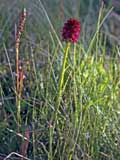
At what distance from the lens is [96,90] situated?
5.29 ft

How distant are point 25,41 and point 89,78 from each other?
0.52 meters

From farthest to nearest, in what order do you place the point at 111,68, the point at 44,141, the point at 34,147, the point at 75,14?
the point at 75,14 → the point at 111,68 → the point at 44,141 → the point at 34,147

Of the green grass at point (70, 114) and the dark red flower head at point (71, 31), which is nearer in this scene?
the dark red flower head at point (71, 31)

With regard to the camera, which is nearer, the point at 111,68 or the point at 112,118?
the point at 112,118

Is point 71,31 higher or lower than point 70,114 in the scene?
higher

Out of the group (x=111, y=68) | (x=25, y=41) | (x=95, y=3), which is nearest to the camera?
(x=111, y=68)

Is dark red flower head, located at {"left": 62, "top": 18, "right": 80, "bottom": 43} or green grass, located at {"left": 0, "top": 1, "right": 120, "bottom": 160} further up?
dark red flower head, located at {"left": 62, "top": 18, "right": 80, "bottom": 43}

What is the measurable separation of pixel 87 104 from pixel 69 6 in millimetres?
1181

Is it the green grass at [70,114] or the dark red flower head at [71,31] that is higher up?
the dark red flower head at [71,31]

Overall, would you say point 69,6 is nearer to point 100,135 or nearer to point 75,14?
point 75,14

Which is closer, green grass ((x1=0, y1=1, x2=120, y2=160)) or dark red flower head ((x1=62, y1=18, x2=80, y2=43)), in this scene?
dark red flower head ((x1=62, y1=18, x2=80, y2=43))

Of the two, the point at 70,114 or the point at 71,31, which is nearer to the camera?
the point at 71,31

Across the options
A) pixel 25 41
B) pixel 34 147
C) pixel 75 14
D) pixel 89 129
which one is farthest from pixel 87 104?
pixel 75 14

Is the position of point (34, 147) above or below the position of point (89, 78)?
below
